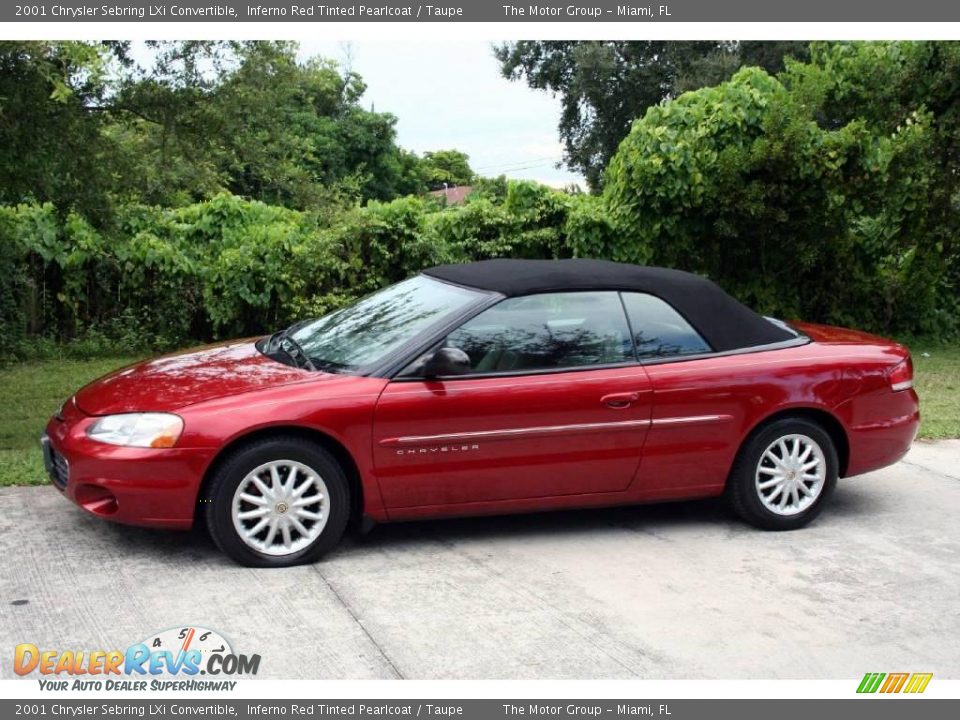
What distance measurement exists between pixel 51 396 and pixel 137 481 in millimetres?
5661

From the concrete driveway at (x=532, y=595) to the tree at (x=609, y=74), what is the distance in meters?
31.5

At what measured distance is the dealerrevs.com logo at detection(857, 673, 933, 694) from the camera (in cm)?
441

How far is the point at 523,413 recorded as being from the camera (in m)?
5.68

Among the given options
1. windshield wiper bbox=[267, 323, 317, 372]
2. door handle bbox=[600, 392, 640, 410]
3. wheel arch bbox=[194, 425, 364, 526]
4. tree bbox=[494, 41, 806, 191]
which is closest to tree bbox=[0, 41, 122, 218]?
windshield wiper bbox=[267, 323, 317, 372]

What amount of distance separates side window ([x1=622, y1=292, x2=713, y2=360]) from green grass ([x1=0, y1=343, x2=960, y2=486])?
342 cm

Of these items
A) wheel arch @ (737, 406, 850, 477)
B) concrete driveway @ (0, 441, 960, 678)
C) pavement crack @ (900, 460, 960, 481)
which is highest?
wheel arch @ (737, 406, 850, 477)

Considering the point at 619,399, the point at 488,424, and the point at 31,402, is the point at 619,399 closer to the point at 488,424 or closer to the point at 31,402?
the point at 488,424

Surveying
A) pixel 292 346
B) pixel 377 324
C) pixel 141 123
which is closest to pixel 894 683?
pixel 377 324

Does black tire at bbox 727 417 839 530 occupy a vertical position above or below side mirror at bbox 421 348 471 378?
below

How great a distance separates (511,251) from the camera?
1287 cm

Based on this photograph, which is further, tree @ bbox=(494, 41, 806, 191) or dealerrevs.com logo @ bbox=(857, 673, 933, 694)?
tree @ bbox=(494, 41, 806, 191)

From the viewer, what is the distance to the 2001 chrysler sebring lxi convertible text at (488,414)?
17.6 ft

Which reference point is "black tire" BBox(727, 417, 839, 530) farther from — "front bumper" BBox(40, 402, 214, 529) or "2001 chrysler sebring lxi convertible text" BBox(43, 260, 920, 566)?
"front bumper" BBox(40, 402, 214, 529)

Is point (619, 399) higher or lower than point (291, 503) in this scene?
higher
